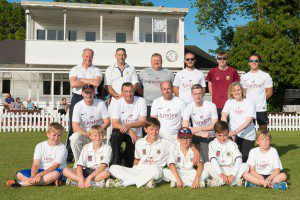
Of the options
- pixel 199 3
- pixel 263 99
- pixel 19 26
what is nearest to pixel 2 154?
pixel 263 99

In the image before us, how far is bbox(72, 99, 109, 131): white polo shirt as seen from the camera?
6.93 meters

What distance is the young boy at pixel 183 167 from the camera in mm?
5621

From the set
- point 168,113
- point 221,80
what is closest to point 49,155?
point 168,113

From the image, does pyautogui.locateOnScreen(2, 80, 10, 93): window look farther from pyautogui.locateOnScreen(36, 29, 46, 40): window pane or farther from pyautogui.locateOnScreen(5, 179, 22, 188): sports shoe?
pyautogui.locateOnScreen(5, 179, 22, 188): sports shoe

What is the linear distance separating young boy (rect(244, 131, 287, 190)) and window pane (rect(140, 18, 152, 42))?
1913cm

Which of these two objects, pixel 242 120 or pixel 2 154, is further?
pixel 2 154

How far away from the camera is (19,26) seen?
48812 millimetres

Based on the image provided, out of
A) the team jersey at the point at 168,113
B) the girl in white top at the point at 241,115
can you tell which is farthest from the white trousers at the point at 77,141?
the girl in white top at the point at 241,115

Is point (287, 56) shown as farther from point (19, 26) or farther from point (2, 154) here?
point (19, 26)

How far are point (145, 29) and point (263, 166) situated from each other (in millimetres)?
20400

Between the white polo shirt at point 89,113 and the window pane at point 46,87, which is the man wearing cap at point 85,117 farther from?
the window pane at point 46,87

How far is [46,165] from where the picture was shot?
19.0ft

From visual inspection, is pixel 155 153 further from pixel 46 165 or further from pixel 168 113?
pixel 46 165

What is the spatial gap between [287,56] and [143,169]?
810 inches
